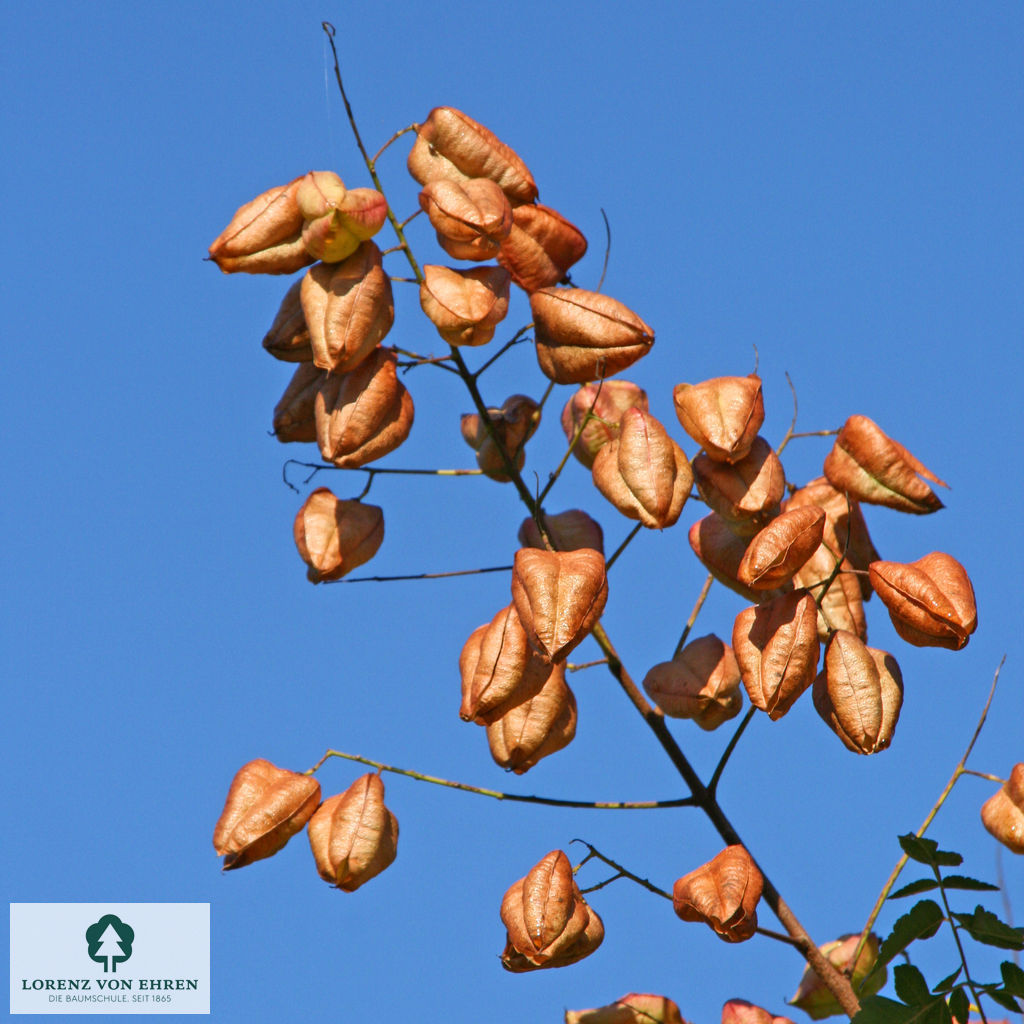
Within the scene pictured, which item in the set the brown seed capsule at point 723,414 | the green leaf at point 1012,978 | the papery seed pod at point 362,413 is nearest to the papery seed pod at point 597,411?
the brown seed capsule at point 723,414

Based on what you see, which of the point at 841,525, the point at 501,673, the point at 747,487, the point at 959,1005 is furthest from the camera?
the point at 841,525

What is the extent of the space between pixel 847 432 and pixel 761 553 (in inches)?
20.0

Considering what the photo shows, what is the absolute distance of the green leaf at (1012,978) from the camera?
2281mm

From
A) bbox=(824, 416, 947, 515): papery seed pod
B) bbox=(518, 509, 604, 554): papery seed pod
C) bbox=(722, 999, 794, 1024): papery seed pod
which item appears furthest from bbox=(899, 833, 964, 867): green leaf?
bbox=(518, 509, 604, 554): papery seed pod

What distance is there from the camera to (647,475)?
2707 mm

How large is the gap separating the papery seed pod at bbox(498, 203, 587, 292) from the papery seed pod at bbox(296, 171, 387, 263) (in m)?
0.30

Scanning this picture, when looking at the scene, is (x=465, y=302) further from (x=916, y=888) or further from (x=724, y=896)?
(x=916, y=888)

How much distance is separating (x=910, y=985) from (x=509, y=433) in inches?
57.1

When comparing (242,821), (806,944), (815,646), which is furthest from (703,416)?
(242,821)

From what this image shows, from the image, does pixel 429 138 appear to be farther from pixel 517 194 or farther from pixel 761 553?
pixel 761 553

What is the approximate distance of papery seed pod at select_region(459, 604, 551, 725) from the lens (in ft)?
8.55

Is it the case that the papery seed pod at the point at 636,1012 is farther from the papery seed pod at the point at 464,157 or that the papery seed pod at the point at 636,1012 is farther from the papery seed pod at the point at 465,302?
the papery seed pod at the point at 464,157

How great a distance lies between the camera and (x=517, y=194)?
121 inches

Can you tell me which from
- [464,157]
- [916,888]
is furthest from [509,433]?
[916,888]
